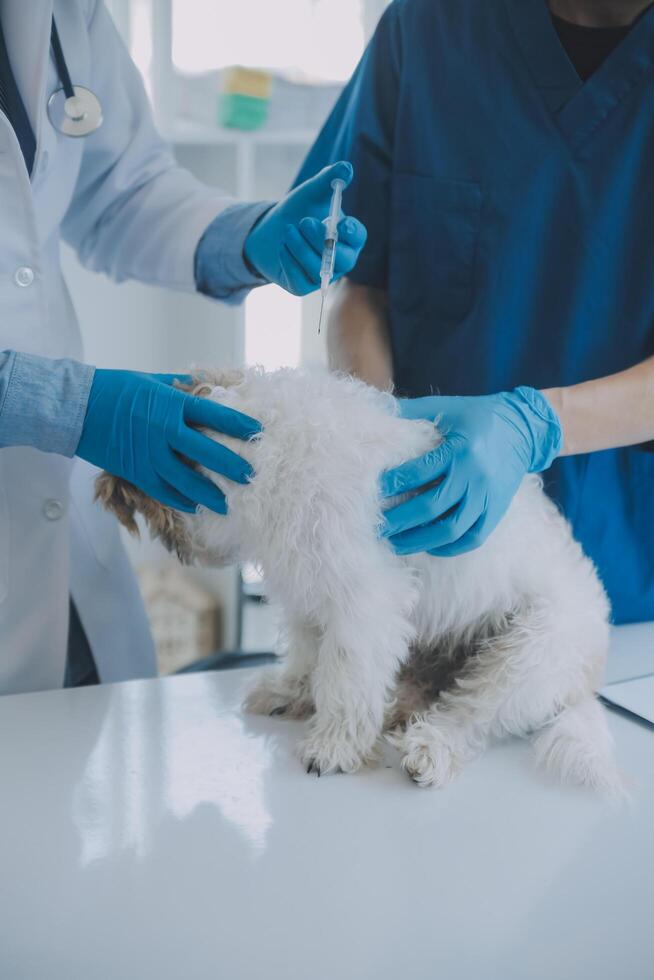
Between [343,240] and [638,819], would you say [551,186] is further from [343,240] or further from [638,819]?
[638,819]

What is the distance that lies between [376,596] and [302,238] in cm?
51

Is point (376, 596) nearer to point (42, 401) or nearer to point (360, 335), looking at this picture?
point (42, 401)

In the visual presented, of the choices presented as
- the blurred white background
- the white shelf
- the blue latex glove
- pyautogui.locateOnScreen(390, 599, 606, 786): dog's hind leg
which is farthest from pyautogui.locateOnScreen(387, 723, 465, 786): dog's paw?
the white shelf

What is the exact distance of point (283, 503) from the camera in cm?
93

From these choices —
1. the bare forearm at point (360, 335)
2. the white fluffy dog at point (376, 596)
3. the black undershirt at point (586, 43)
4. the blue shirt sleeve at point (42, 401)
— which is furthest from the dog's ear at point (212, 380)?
the black undershirt at point (586, 43)

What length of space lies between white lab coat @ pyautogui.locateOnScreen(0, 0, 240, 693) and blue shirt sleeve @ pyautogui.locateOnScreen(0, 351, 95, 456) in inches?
5.2

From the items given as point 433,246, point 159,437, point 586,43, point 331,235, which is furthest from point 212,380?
point 586,43

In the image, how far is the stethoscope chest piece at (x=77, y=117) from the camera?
112 cm

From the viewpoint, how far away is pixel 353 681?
0.97 m

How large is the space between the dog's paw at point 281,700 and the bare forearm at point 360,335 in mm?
491

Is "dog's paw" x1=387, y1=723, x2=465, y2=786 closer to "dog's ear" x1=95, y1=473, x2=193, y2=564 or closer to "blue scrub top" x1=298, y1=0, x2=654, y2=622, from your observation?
"dog's ear" x1=95, y1=473, x2=193, y2=564

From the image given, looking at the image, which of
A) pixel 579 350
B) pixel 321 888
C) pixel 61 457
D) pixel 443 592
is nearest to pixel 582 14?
pixel 579 350

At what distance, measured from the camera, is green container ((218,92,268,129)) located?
8.93ft

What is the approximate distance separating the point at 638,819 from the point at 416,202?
2.98 feet
